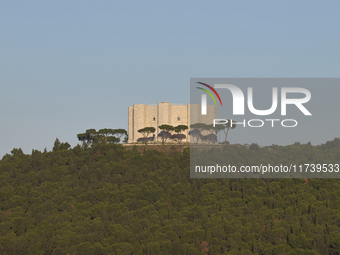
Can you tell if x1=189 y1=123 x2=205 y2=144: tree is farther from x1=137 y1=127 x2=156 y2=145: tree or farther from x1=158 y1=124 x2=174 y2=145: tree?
x1=137 y1=127 x2=156 y2=145: tree

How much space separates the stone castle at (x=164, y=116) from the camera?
122688mm

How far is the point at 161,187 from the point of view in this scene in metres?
88.4

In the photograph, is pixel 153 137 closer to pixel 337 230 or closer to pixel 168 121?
pixel 168 121

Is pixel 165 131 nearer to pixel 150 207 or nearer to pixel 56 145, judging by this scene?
pixel 56 145

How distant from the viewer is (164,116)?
404 feet

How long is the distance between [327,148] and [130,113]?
41963 millimetres

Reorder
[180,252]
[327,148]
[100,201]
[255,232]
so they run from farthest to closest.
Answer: [327,148]
[100,201]
[255,232]
[180,252]

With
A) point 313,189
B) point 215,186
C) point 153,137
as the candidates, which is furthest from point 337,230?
point 153,137

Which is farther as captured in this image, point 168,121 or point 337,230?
point 168,121

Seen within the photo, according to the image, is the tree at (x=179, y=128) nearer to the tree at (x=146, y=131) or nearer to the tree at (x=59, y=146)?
the tree at (x=146, y=131)

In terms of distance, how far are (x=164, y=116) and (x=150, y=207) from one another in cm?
4569

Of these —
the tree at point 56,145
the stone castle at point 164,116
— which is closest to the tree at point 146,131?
the stone castle at point 164,116

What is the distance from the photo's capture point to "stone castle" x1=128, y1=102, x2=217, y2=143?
4830 inches

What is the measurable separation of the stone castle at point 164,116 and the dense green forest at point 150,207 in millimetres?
17008
